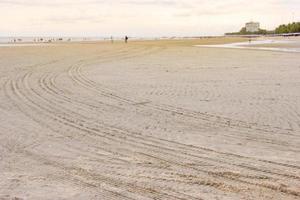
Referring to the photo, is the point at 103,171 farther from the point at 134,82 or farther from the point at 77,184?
the point at 134,82

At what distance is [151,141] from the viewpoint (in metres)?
6.91

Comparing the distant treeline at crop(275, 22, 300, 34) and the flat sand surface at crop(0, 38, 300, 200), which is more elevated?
the distant treeline at crop(275, 22, 300, 34)

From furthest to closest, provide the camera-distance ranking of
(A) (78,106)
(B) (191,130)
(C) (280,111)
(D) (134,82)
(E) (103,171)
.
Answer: (D) (134,82) → (A) (78,106) → (C) (280,111) → (B) (191,130) → (E) (103,171)

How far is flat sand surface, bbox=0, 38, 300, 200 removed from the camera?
4.91 metres

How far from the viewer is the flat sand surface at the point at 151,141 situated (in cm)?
491

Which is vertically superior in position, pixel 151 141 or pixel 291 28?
pixel 291 28

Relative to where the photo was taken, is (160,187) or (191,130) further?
(191,130)

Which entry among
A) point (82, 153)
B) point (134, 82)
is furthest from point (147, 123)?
point (134, 82)

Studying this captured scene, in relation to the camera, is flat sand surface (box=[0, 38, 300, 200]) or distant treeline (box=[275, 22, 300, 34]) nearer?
flat sand surface (box=[0, 38, 300, 200])

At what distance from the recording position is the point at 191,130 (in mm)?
7664

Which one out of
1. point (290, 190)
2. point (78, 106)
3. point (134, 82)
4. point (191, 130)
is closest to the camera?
point (290, 190)

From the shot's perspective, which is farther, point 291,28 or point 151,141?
Answer: point 291,28

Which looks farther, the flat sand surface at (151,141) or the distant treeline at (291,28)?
the distant treeline at (291,28)

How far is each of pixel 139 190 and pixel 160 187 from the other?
0.24 m
